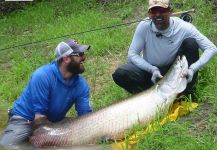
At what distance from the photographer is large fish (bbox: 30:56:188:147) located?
657 centimetres

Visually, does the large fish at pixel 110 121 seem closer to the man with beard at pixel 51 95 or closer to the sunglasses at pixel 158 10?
the man with beard at pixel 51 95

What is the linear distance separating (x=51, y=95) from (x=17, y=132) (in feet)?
2.10

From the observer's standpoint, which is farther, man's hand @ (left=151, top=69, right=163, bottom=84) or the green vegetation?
man's hand @ (left=151, top=69, right=163, bottom=84)

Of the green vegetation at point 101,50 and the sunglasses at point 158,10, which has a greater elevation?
the sunglasses at point 158,10

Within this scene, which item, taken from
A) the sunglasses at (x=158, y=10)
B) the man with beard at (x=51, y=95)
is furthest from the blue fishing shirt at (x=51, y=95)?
the sunglasses at (x=158, y=10)

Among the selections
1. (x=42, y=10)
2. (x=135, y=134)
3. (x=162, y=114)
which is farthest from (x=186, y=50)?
(x=42, y=10)

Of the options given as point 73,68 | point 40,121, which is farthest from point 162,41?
point 40,121

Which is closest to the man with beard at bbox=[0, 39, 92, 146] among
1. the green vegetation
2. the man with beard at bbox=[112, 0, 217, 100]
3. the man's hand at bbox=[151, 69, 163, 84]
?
the man with beard at bbox=[112, 0, 217, 100]

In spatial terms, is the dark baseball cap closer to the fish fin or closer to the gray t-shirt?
the gray t-shirt

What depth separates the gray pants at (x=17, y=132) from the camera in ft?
22.8

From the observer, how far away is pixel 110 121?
6.59 metres

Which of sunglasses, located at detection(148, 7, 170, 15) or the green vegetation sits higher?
sunglasses, located at detection(148, 7, 170, 15)

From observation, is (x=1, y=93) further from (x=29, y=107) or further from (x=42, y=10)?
(x=42, y=10)

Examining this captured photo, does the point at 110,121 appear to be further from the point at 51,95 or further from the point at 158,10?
the point at 158,10
